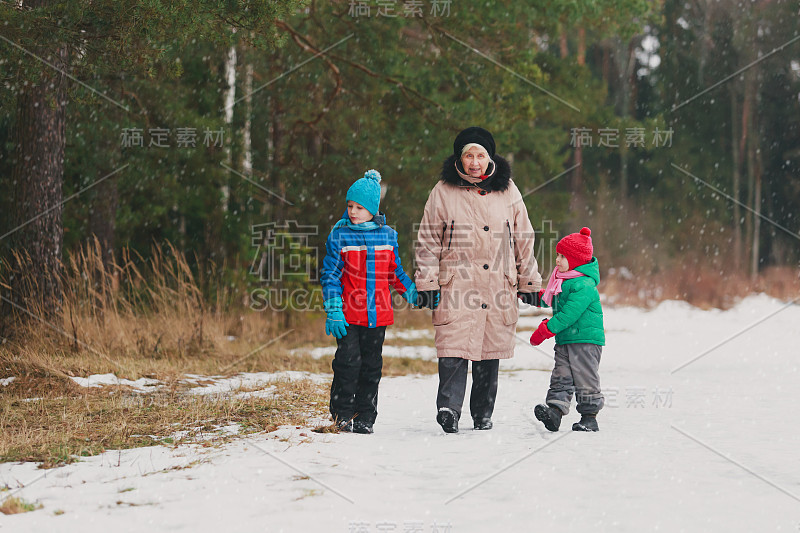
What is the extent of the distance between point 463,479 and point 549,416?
136cm

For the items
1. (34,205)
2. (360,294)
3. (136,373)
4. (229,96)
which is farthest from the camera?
(229,96)

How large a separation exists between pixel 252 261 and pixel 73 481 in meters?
7.58

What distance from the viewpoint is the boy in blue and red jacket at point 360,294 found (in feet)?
16.7

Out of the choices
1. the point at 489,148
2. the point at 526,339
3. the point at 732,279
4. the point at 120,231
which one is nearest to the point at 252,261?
the point at 120,231

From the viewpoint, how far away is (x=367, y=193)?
510 cm

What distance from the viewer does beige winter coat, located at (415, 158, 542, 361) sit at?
5.20m

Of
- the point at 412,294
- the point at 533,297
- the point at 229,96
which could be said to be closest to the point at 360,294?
the point at 412,294

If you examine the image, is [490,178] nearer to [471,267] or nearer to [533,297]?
[471,267]

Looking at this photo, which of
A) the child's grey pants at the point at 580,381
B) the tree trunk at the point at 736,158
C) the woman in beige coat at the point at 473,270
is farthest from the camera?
the tree trunk at the point at 736,158

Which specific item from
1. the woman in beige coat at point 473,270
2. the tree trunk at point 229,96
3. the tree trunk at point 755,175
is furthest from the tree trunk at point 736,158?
the woman in beige coat at point 473,270

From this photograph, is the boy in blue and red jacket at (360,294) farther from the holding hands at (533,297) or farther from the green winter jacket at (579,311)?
the green winter jacket at (579,311)

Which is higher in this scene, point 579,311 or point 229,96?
point 229,96

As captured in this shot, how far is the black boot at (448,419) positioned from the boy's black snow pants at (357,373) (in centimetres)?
45

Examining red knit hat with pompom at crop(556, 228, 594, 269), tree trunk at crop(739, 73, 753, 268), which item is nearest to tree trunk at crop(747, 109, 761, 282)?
tree trunk at crop(739, 73, 753, 268)
